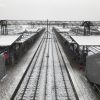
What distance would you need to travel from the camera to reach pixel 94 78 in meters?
16.5

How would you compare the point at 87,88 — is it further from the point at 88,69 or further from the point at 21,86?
the point at 21,86

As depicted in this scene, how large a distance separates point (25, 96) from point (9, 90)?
72.7 inches

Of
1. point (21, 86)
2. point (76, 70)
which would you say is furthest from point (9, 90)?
point (76, 70)

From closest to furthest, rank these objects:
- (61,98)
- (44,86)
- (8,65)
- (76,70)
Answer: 1. (61,98)
2. (44,86)
3. (76,70)
4. (8,65)

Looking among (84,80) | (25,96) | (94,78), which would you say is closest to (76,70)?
(84,80)

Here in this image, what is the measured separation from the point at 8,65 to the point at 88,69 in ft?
39.1

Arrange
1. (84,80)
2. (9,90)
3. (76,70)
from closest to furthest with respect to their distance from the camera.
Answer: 1. (9,90)
2. (84,80)
3. (76,70)

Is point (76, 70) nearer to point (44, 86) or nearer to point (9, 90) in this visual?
point (44, 86)

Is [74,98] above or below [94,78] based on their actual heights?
below

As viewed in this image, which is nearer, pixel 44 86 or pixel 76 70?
pixel 44 86

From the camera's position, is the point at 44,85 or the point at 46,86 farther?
the point at 44,85

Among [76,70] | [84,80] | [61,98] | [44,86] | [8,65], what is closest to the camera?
[61,98]

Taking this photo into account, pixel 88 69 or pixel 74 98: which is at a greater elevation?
pixel 88 69

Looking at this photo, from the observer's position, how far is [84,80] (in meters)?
20.4
